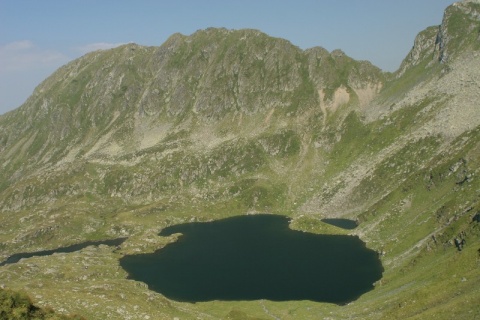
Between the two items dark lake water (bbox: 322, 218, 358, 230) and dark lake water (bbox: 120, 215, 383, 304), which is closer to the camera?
dark lake water (bbox: 120, 215, 383, 304)

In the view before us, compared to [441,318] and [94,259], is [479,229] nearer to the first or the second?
[441,318]

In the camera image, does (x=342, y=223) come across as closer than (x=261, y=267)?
No

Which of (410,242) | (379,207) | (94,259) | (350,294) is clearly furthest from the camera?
(379,207)

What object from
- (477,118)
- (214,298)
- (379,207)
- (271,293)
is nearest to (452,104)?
(477,118)

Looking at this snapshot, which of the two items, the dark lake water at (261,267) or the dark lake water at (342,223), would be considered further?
the dark lake water at (342,223)
